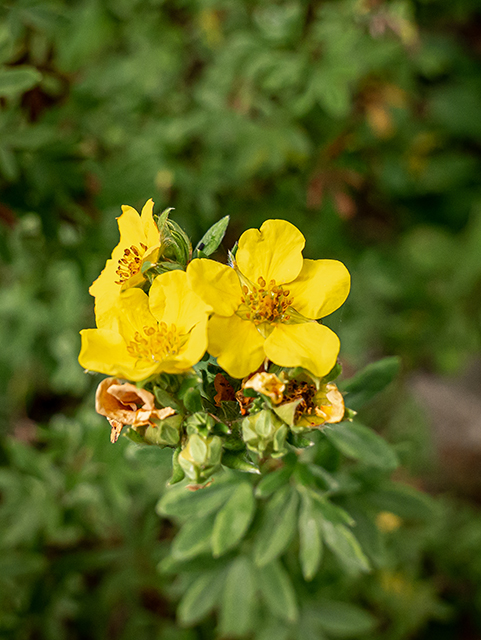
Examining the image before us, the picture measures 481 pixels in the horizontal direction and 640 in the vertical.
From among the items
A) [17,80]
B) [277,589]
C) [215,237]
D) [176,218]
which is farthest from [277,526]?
[17,80]

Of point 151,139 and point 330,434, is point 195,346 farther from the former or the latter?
point 151,139

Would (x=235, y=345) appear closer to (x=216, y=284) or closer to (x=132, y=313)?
(x=216, y=284)

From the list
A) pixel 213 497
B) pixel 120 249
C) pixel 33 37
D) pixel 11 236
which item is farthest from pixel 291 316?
pixel 33 37

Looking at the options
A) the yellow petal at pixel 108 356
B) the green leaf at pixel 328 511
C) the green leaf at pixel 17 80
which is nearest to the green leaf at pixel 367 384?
the green leaf at pixel 328 511

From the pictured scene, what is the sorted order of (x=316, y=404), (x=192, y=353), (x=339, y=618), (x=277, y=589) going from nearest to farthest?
(x=192, y=353), (x=316, y=404), (x=277, y=589), (x=339, y=618)

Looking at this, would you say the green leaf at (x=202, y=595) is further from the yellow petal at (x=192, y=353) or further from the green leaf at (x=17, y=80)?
the green leaf at (x=17, y=80)
